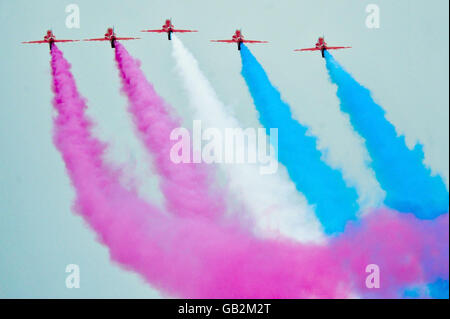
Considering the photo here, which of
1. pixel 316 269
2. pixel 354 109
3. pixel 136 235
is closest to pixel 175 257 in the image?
pixel 136 235

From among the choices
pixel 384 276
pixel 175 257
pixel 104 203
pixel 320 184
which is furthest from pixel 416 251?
pixel 104 203

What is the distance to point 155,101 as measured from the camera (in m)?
67.4

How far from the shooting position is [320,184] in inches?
2566

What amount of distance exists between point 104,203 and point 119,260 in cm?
361

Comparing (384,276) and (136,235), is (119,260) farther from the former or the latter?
(384,276)

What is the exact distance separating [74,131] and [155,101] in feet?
16.4

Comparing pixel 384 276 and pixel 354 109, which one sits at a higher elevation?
pixel 354 109

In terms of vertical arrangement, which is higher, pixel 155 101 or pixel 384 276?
pixel 155 101

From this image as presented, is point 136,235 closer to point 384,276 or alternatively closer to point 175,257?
point 175,257
